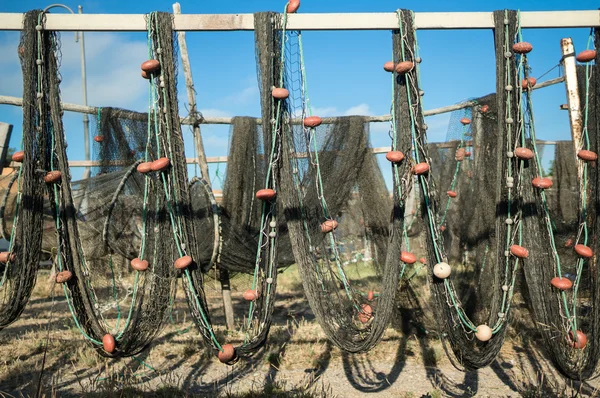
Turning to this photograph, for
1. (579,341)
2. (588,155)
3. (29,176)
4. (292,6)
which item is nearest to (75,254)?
(29,176)

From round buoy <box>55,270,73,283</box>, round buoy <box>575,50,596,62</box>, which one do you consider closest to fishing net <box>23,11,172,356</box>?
round buoy <box>55,270,73,283</box>

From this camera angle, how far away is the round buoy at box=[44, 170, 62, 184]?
3068mm

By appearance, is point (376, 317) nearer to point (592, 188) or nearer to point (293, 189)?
point (293, 189)

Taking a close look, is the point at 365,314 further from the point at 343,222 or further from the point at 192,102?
the point at 192,102

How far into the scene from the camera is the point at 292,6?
3.05 meters

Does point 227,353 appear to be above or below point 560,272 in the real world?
below

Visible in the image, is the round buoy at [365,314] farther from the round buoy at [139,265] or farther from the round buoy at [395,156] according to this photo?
the round buoy at [139,265]

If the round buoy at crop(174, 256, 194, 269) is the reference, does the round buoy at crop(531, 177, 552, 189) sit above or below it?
above

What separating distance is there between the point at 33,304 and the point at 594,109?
758 cm

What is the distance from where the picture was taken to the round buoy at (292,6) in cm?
305

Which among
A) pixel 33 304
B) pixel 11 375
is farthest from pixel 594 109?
pixel 33 304

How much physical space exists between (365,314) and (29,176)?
2.34 metres

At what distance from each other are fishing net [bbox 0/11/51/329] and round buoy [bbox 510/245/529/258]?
9.60 feet

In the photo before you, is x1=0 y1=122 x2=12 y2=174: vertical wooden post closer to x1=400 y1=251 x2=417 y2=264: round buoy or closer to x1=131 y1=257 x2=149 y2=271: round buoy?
x1=131 y1=257 x2=149 y2=271: round buoy
